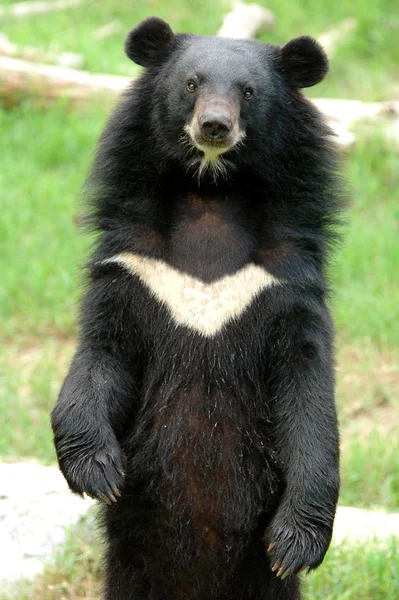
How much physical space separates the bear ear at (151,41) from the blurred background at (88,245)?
76 centimetres

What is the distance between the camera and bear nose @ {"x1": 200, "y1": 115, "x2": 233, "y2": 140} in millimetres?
3891

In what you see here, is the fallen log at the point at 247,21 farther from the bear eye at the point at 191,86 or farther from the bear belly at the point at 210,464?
the bear belly at the point at 210,464

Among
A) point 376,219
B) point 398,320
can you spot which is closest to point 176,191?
point 398,320

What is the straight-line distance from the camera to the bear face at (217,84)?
4.02 meters

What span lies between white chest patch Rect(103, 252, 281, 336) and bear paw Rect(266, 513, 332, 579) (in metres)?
0.74

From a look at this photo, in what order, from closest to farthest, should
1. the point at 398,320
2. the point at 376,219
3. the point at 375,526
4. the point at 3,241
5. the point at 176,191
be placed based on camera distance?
the point at 176,191 < the point at 375,526 < the point at 398,320 < the point at 3,241 < the point at 376,219

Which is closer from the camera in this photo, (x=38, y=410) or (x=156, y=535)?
(x=156, y=535)

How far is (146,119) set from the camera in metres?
4.29

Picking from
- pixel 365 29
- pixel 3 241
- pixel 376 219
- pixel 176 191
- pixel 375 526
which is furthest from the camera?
pixel 365 29

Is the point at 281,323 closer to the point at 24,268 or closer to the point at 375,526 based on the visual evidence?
the point at 375,526

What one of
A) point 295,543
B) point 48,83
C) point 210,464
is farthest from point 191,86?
point 48,83

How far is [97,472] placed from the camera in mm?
3926

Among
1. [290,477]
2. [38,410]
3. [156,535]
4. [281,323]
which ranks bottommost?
[38,410]

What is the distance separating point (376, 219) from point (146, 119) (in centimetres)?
498
